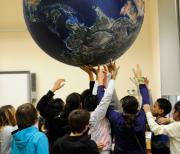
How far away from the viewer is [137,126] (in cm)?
267

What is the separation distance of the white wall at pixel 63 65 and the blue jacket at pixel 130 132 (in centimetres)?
Result: 410

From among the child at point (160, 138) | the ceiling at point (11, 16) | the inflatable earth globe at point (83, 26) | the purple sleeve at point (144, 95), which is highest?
the ceiling at point (11, 16)

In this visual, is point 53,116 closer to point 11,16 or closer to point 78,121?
point 78,121

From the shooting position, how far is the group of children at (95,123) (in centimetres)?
244

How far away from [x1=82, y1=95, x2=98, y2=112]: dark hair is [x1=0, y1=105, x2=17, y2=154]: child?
69 cm

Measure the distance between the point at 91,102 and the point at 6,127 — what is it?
0.79m

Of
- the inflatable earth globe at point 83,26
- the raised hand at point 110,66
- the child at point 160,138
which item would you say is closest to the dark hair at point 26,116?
the inflatable earth globe at point 83,26

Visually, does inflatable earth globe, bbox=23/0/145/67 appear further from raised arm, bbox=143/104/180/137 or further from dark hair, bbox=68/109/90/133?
raised arm, bbox=143/104/180/137

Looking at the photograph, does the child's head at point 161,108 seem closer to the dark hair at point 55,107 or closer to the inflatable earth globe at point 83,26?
the dark hair at point 55,107

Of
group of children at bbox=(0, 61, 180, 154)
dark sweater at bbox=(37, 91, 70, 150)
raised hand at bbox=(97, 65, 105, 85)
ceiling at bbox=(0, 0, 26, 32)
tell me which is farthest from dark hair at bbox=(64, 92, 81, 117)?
ceiling at bbox=(0, 0, 26, 32)

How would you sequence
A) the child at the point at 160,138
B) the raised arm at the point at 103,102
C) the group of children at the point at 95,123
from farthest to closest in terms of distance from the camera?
the child at the point at 160,138 → the raised arm at the point at 103,102 → the group of children at the point at 95,123

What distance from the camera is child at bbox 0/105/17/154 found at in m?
2.94

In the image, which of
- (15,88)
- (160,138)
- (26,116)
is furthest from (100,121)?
(15,88)

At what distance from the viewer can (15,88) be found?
6.84 metres
